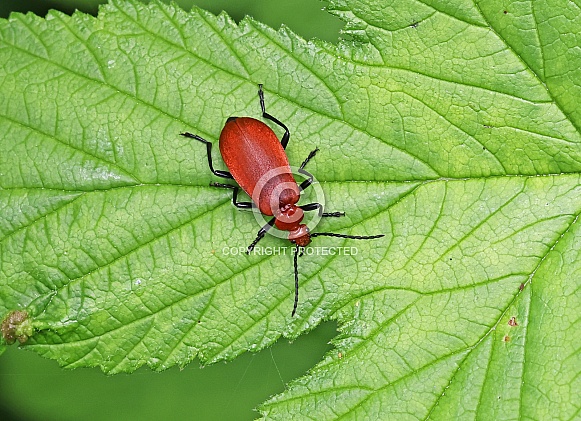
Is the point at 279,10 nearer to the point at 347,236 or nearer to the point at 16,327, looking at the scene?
the point at 347,236

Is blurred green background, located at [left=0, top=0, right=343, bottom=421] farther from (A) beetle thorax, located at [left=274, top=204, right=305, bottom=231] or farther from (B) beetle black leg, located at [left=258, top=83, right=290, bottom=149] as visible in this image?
(B) beetle black leg, located at [left=258, top=83, right=290, bottom=149]

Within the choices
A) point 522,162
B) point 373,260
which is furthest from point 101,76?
point 522,162

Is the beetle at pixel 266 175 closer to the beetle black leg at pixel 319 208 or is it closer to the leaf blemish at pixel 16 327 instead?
the beetle black leg at pixel 319 208

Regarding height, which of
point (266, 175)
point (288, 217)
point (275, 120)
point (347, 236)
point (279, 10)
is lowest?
point (347, 236)

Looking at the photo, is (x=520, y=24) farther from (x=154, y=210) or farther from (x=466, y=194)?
(x=154, y=210)

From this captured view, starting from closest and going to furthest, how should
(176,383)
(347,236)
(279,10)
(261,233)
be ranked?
(347,236) < (261,233) < (279,10) < (176,383)

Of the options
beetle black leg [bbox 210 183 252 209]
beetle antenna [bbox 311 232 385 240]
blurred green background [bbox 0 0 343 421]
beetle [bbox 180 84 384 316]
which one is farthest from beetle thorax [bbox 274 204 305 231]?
blurred green background [bbox 0 0 343 421]

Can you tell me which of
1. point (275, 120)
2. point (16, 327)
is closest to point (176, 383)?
point (16, 327)
